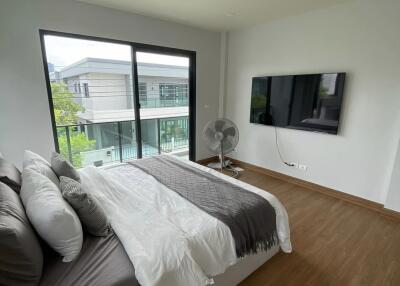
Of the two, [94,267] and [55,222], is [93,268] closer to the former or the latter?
[94,267]

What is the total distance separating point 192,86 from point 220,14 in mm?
1245

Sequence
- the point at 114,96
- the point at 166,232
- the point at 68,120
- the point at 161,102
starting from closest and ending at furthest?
the point at 166,232, the point at 68,120, the point at 114,96, the point at 161,102

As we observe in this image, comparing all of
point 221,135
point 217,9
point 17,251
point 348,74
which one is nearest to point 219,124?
point 221,135

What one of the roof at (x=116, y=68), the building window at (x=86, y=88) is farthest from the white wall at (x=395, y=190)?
the building window at (x=86, y=88)

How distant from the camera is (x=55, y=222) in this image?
3.47 feet

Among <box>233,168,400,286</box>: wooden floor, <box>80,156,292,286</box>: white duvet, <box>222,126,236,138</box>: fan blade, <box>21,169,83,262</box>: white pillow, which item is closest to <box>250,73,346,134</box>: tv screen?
<box>222,126,236,138</box>: fan blade

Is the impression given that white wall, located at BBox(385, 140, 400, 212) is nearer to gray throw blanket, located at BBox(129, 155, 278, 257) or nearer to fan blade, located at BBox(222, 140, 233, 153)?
gray throw blanket, located at BBox(129, 155, 278, 257)

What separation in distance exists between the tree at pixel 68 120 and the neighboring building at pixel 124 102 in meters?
0.07

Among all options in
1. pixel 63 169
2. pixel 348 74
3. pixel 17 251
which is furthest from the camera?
pixel 348 74

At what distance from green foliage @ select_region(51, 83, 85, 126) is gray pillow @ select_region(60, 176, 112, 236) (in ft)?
6.25

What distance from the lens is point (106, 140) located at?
3459 mm

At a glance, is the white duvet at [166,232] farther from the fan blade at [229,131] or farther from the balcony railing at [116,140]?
the fan blade at [229,131]

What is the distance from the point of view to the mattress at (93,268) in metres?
1.01

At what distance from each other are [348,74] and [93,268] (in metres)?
3.24
